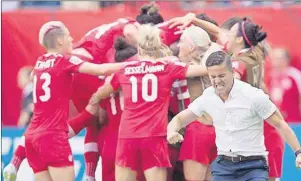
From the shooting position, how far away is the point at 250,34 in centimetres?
1055

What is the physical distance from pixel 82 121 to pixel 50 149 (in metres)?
0.76

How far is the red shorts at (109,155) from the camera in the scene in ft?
36.6

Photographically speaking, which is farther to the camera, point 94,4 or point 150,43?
point 94,4

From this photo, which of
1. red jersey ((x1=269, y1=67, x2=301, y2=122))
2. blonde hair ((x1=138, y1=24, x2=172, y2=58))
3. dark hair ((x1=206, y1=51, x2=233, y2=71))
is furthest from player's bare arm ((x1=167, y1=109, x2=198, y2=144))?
red jersey ((x1=269, y1=67, x2=301, y2=122))

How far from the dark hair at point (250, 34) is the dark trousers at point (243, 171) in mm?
1730

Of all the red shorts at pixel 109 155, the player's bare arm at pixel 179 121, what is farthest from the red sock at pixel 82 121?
the player's bare arm at pixel 179 121

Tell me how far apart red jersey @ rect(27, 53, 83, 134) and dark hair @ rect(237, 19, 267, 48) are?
1.58 meters

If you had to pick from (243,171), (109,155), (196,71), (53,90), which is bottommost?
(109,155)

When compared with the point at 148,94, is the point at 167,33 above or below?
above

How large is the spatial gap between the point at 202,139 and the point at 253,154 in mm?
1610

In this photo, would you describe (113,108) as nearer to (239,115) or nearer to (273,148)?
(273,148)

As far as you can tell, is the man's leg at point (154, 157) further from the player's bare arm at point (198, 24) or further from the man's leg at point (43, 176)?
the player's bare arm at point (198, 24)

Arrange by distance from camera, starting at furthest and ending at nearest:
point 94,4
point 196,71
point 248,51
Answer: point 94,4 → point 248,51 → point 196,71

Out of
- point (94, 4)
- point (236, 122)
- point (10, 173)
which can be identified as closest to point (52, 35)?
point (10, 173)
